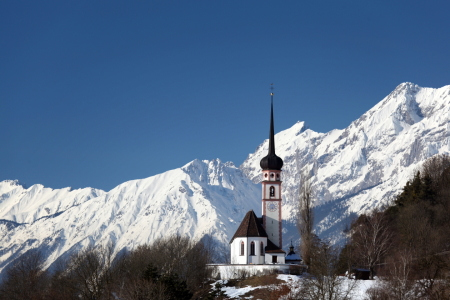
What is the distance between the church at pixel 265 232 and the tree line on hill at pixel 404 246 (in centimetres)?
511

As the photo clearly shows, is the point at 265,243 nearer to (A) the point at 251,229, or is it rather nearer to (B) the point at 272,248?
(B) the point at 272,248

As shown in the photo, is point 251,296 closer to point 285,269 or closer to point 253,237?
point 285,269

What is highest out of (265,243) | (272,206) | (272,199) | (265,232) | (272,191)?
(272,191)

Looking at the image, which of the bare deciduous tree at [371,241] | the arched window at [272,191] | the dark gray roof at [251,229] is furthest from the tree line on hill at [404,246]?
the dark gray roof at [251,229]

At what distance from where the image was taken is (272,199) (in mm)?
117875

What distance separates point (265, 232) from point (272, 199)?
6634 millimetres

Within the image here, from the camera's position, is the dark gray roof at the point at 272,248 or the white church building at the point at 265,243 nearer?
the white church building at the point at 265,243

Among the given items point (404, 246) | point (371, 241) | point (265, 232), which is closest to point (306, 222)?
point (265, 232)

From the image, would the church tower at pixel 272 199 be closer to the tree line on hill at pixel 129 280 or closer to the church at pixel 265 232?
the church at pixel 265 232

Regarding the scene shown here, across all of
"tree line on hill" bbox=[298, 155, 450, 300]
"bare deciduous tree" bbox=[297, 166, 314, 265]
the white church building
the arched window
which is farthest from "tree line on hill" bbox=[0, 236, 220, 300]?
the arched window

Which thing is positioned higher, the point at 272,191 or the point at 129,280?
the point at 272,191

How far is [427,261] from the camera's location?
7594 cm

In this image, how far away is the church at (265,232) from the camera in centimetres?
10988

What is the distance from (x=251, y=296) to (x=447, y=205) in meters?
29.5
